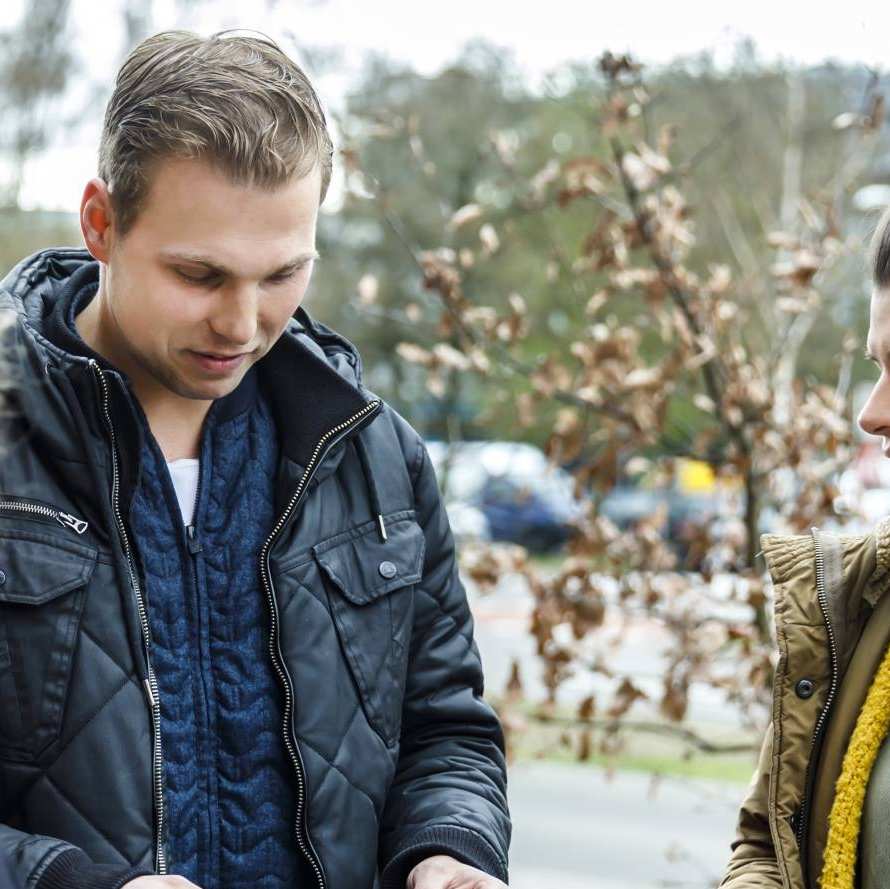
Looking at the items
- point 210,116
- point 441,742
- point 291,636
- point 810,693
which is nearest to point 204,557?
point 291,636

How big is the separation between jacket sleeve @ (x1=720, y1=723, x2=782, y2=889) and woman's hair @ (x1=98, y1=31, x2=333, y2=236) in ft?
3.84

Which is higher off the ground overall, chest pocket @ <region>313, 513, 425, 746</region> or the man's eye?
the man's eye

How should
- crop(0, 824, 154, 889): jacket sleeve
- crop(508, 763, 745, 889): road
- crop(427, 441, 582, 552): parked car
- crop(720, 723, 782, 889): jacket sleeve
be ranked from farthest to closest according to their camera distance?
1. crop(508, 763, 745, 889): road
2. crop(427, 441, 582, 552): parked car
3. crop(720, 723, 782, 889): jacket sleeve
4. crop(0, 824, 154, 889): jacket sleeve

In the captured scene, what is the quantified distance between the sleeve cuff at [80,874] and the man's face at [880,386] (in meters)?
1.23

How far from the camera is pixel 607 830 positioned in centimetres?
830

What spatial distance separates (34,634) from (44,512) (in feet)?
0.56

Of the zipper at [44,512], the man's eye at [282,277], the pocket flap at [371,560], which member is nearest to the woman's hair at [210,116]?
the man's eye at [282,277]

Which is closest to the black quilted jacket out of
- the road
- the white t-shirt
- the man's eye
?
the white t-shirt

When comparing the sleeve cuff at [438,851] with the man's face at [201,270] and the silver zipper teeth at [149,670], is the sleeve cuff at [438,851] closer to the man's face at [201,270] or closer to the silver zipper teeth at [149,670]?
the silver zipper teeth at [149,670]

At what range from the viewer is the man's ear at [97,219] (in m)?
2.08

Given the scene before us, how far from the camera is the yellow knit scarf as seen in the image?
2152 mm

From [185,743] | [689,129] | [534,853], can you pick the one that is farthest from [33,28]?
[185,743]

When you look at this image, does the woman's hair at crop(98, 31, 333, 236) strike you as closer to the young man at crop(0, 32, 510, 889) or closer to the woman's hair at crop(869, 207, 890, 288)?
the young man at crop(0, 32, 510, 889)

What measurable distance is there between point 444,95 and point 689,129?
4.10 m
